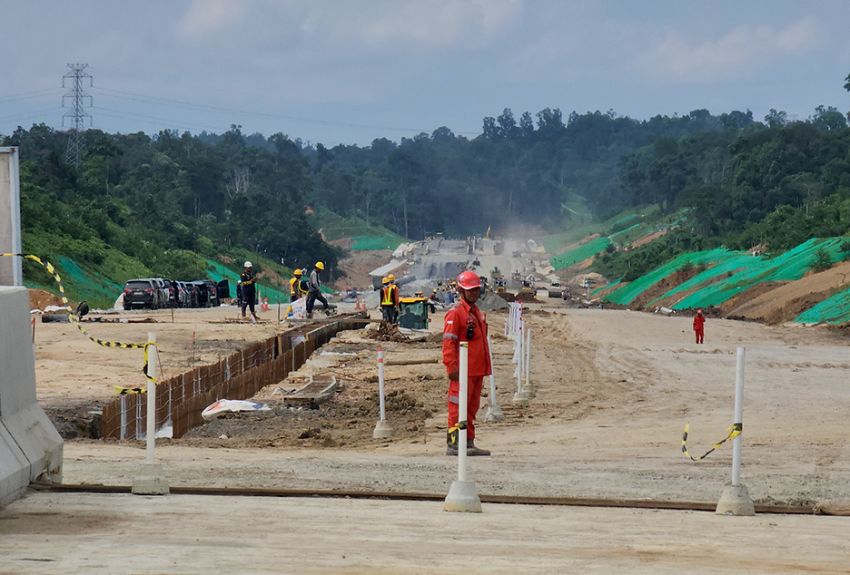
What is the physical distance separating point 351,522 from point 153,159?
502ft

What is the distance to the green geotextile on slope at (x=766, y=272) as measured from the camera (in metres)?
74.0

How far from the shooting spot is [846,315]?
56531mm

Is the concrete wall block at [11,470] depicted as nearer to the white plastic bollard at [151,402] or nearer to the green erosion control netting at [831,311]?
the white plastic bollard at [151,402]

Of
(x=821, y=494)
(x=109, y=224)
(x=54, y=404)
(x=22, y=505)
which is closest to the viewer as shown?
(x=22, y=505)

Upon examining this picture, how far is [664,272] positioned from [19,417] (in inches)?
3918

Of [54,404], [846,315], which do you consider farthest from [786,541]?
[846,315]

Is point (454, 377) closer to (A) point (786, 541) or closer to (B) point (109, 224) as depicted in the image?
(A) point (786, 541)

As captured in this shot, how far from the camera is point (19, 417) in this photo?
1148 centimetres

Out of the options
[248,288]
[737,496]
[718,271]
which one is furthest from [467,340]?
[718,271]

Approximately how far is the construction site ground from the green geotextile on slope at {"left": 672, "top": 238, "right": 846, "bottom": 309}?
138 feet

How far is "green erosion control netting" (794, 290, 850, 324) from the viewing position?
56.9 m

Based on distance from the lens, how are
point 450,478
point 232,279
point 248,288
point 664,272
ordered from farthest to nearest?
point 232,279 → point 664,272 → point 248,288 → point 450,478

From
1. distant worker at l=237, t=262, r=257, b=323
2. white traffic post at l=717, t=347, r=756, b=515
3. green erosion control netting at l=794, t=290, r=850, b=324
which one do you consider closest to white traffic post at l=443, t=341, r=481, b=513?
white traffic post at l=717, t=347, r=756, b=515

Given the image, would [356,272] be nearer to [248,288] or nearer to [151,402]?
[248,288]
